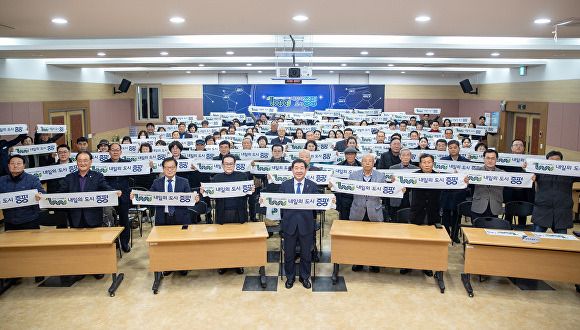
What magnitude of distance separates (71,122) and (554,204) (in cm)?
1682

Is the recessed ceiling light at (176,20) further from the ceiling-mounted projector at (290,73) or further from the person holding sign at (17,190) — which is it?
the ceiling-mounted projector at (290,73)

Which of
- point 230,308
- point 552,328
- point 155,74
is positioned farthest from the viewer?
point 155,74

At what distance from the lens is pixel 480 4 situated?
Result: 5.82 m

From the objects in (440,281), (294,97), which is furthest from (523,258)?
(294,97)

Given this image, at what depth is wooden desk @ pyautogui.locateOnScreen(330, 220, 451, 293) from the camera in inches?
237

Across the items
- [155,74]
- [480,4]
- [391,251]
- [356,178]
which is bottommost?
[391,251]

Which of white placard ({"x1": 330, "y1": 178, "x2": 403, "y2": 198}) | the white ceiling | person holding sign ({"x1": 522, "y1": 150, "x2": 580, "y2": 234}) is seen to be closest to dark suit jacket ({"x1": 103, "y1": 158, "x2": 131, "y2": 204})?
the white ceiling

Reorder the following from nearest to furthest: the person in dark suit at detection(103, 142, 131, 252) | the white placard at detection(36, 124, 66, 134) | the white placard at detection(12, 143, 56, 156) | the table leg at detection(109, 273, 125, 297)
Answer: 1. the table leg at detection(109, 273, 125, 297)
2. the person in dark suit at detection(103, 142, 131, 252)
3. the white placard at detection(12, 143, 56, 156)
4. the white placard at detection(36, 124, 66, 134)

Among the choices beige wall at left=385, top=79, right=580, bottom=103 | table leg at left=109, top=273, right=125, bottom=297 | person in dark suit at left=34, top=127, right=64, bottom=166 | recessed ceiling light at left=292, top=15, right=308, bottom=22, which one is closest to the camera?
table leg at left=109, top=273, right=125, bottom=297

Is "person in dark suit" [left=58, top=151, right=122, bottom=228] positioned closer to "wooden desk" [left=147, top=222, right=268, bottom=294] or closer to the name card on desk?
"wooden desk" [left=147, top=222, right=268, bottom=294]

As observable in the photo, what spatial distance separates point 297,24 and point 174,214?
394cm

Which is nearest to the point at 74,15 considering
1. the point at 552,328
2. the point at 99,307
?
the point at 99,307

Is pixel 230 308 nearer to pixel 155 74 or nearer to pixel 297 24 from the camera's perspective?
pixel 297 24

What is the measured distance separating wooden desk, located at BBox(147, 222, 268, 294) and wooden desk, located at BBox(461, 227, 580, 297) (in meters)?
3.01
